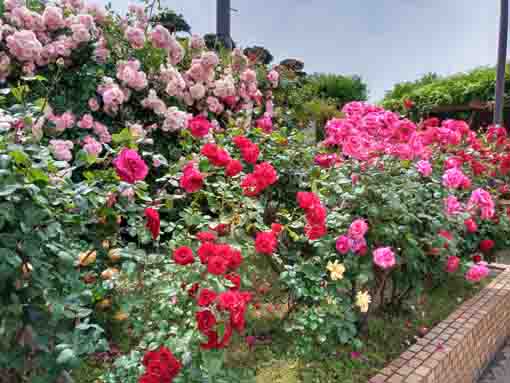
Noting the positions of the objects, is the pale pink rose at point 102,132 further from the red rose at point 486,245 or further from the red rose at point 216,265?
the red rose at point 486,245

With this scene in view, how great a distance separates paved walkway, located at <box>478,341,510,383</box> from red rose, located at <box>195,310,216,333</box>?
2.35m

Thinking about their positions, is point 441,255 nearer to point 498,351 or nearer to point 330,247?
point 330,247

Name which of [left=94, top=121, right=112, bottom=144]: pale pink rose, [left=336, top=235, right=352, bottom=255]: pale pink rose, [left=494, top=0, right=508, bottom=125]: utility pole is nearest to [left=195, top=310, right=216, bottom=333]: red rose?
[left=336, top=235, right=352, bottom=255]: pale pink rose

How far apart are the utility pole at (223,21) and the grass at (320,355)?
11.3ft

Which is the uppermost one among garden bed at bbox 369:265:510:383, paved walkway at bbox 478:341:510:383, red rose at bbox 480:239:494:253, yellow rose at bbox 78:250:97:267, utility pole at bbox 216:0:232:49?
utility pole at bbox 216:0:232:49

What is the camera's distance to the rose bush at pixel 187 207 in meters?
1.36

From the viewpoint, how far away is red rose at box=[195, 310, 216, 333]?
4.80 ft

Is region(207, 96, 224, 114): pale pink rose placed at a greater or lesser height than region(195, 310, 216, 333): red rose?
greater

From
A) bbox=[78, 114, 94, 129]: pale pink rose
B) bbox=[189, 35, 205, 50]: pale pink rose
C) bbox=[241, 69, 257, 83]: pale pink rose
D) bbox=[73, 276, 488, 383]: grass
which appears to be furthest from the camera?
bbox=[241, 69, 257, 83]: pale pink rose

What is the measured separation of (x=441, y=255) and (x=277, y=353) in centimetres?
125

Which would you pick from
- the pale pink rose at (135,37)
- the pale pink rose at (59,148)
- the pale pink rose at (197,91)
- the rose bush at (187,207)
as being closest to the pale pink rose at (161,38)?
the rose bush at (187,207)

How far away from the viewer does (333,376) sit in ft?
7.22

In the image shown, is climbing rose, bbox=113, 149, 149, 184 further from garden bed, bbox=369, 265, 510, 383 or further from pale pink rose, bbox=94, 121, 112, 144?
pale pink rose, bbox=94, 121, 112, 144

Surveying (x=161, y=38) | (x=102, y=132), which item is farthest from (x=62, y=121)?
(x=161, y=38)
